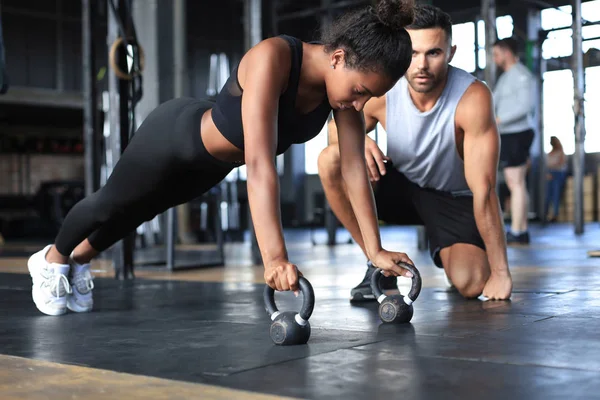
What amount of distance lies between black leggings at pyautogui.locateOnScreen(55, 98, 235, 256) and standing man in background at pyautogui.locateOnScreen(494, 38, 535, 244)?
3.77 metres

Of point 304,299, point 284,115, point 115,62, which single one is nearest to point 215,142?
point 284,115

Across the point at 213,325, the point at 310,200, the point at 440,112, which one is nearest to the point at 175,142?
the point at 213,325

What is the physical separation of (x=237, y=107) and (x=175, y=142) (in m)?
0.26

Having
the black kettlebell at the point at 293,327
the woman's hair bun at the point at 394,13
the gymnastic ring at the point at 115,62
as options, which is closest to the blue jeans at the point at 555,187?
the gymnastic ring at the point at 115,62

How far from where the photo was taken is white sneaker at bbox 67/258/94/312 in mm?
2672

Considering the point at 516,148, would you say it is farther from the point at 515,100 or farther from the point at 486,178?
the point at 486,178

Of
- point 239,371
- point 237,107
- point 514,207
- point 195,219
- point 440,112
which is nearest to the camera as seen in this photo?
point 239,371

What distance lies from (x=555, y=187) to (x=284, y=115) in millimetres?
9895

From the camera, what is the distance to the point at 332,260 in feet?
16.5

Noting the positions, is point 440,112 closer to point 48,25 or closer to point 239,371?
point 239,371

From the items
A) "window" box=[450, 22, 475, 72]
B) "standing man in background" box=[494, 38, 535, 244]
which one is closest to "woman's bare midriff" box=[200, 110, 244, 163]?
"standing man in background" box=[494, 38, 535, 244]

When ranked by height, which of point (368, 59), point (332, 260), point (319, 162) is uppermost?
point (368, 59)

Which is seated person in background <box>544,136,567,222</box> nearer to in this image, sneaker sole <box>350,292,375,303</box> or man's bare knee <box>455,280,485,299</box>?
man's bare knee <box>455,280,485,299</box>

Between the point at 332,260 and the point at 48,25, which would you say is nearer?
the point at 332,260
